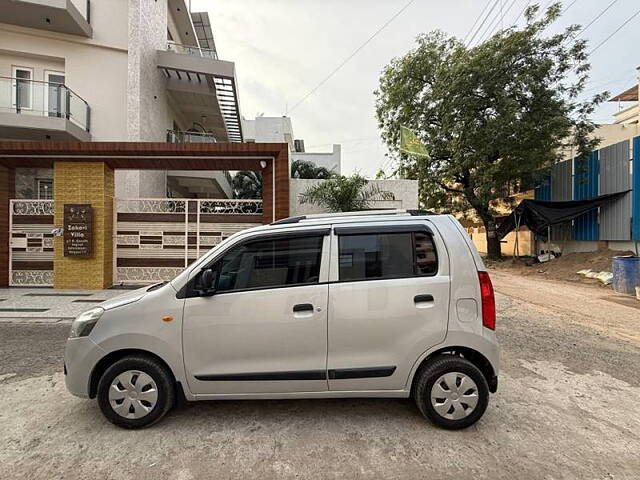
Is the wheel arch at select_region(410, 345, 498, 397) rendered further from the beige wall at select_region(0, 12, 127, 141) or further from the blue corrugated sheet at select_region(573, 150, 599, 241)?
the blue corrugated sheet at select_region(573, 150, 599, 241)

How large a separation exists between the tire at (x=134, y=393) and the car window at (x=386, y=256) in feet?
5.96

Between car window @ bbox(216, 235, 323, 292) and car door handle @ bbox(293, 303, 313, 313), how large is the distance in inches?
7.6

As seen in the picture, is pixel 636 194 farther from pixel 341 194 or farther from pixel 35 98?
pixel 35 98

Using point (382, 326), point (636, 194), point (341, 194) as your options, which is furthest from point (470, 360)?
point (636, 194)

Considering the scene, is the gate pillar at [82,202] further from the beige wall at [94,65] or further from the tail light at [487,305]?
the tail light at [487,305]

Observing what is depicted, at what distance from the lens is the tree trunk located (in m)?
18.6

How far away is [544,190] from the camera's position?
714 inches

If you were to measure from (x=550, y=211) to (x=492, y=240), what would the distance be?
156 inches

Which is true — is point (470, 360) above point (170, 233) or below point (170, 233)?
below

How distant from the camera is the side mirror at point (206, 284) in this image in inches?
118

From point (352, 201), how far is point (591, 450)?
26.2 ft

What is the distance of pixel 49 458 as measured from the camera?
8.66ft

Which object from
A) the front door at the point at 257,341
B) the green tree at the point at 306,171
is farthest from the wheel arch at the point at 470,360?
the green tree at the point at 306,171

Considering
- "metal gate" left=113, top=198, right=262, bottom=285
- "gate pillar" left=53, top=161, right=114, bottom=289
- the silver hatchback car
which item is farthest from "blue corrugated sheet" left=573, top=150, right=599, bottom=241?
"gate pillar" left=53, top=161, right=114, bottom=289
